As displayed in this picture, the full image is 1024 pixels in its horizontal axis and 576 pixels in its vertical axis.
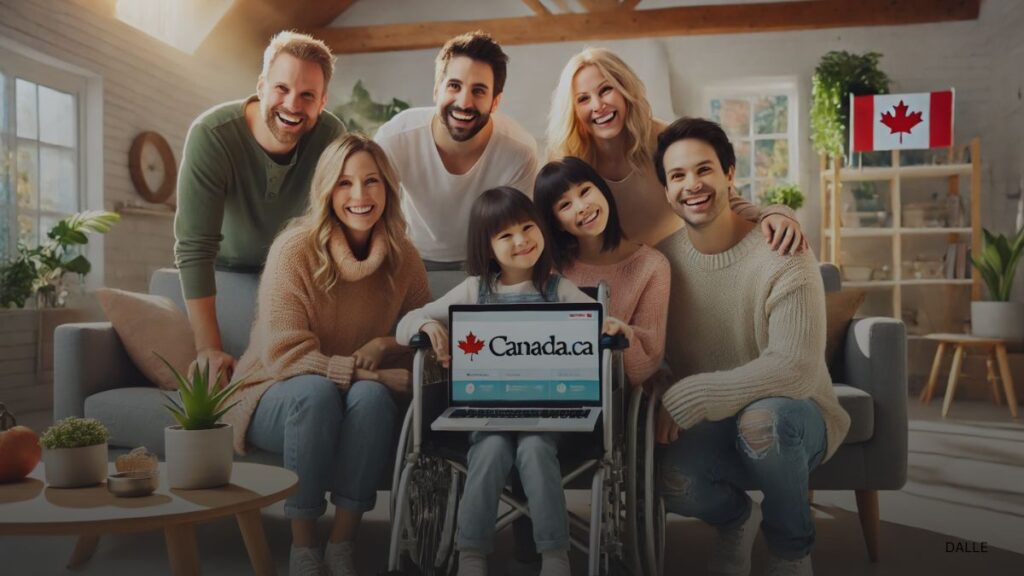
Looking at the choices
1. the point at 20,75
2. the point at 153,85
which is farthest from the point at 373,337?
the point at 153,85

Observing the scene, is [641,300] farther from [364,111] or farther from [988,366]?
[364,111]

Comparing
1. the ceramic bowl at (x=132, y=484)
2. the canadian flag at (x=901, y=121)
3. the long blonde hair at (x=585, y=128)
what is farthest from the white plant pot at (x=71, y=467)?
the canadian flag at (x=901, y=121)

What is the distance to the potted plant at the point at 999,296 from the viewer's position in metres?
5.51

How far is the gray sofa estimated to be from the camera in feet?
8.36

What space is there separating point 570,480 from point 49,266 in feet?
13.9

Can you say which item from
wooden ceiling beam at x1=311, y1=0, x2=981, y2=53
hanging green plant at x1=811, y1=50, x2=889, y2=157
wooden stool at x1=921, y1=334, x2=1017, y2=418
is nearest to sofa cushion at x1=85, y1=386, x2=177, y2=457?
wooden stool at x1=921, y1=334, x2=1017, y2=418

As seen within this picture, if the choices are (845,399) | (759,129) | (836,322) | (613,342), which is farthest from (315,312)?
(759,129)

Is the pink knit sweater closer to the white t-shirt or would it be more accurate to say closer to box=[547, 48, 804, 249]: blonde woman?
box=[547, 48, 804, 249]: blonde woman

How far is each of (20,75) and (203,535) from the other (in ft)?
12.5

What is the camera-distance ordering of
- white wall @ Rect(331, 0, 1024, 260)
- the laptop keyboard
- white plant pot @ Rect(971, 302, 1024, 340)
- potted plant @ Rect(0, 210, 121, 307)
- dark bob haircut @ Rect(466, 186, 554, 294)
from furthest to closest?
white wall @ Rect(331, 0, 1024, 260), white plant pot @ Rect(971, 302, 1024, 340), potted plant @ Rect(0, 210, 121, 307), dark bob haircut @ Rect(466, 186, 554, 294), the laptop keyboard

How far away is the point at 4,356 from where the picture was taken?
16.4ft

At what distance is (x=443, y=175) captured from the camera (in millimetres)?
3004

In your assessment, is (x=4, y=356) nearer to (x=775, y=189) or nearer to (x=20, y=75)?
(x=20, y=75)

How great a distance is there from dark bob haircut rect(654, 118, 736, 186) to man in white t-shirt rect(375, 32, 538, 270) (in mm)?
624
